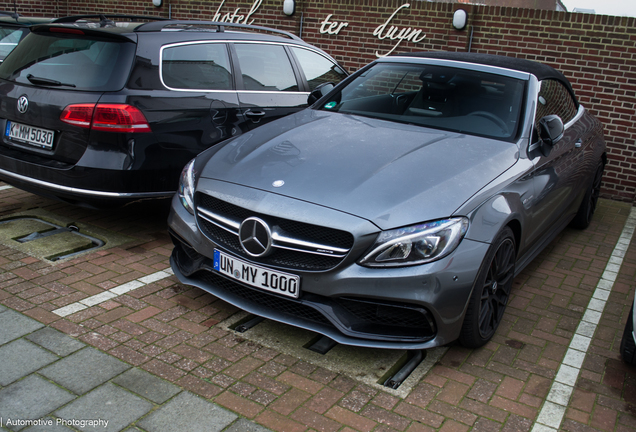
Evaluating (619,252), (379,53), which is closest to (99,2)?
(379,53)

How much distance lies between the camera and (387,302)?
3115mm

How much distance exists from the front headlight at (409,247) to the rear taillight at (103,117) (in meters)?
2.24

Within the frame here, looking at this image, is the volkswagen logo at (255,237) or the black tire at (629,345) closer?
the volkswagen logo at (255,237)

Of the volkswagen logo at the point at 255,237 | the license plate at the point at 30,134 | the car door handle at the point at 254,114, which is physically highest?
the car door handle at the point at 254,114

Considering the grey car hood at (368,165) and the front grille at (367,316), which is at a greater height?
the grey car hood at (368,165)

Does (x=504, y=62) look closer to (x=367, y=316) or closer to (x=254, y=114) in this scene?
(x=254, y=114)

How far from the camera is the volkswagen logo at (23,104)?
4617mm

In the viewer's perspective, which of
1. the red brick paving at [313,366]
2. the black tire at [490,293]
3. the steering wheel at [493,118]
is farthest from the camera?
the steering wheel at [493,118]

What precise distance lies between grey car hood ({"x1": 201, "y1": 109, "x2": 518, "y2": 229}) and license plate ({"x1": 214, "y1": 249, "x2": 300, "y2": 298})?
16.8 inches

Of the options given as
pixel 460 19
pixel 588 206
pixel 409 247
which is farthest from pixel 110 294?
pixel 460 19

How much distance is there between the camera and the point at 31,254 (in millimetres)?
4453

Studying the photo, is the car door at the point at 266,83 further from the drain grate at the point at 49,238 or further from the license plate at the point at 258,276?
the license plate at the point at 258,276

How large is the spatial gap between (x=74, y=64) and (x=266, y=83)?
1656 mm

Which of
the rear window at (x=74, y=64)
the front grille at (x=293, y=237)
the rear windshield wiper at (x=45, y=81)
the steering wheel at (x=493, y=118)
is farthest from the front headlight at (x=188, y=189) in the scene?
the steering wheel at (x=493, y=118)
